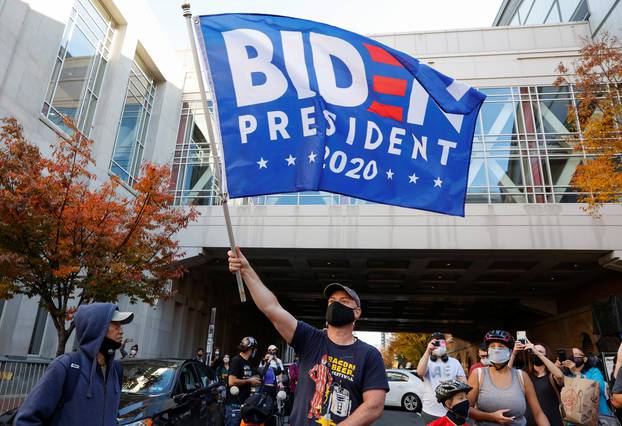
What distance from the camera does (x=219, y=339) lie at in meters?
27.6

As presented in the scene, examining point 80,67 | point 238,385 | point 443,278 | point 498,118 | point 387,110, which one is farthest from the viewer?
point 443,278

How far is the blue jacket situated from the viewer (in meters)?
2.52

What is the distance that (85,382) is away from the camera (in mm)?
2746

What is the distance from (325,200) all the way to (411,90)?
15189 millimetres

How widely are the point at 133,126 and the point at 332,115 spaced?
17777 mm

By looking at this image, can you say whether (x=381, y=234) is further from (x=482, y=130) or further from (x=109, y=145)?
(x=109, y=145)

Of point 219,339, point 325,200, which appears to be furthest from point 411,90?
point 219,339

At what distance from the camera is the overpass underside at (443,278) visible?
19766 millimetres

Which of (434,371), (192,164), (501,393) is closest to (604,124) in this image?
(434,371)

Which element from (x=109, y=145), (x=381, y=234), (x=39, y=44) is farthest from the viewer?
A: (x=381, y=234)

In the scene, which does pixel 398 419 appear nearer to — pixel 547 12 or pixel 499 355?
pixel 499 355

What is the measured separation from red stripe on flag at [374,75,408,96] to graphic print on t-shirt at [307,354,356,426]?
2.84 metres

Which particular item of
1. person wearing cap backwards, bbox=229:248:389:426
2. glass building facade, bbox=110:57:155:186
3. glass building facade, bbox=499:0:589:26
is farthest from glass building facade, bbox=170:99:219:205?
glass building facade, bbox=499:0:589:26

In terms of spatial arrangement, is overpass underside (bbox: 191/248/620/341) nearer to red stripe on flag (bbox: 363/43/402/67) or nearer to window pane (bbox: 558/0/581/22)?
window pane (bbox: 558/0/581/22)
